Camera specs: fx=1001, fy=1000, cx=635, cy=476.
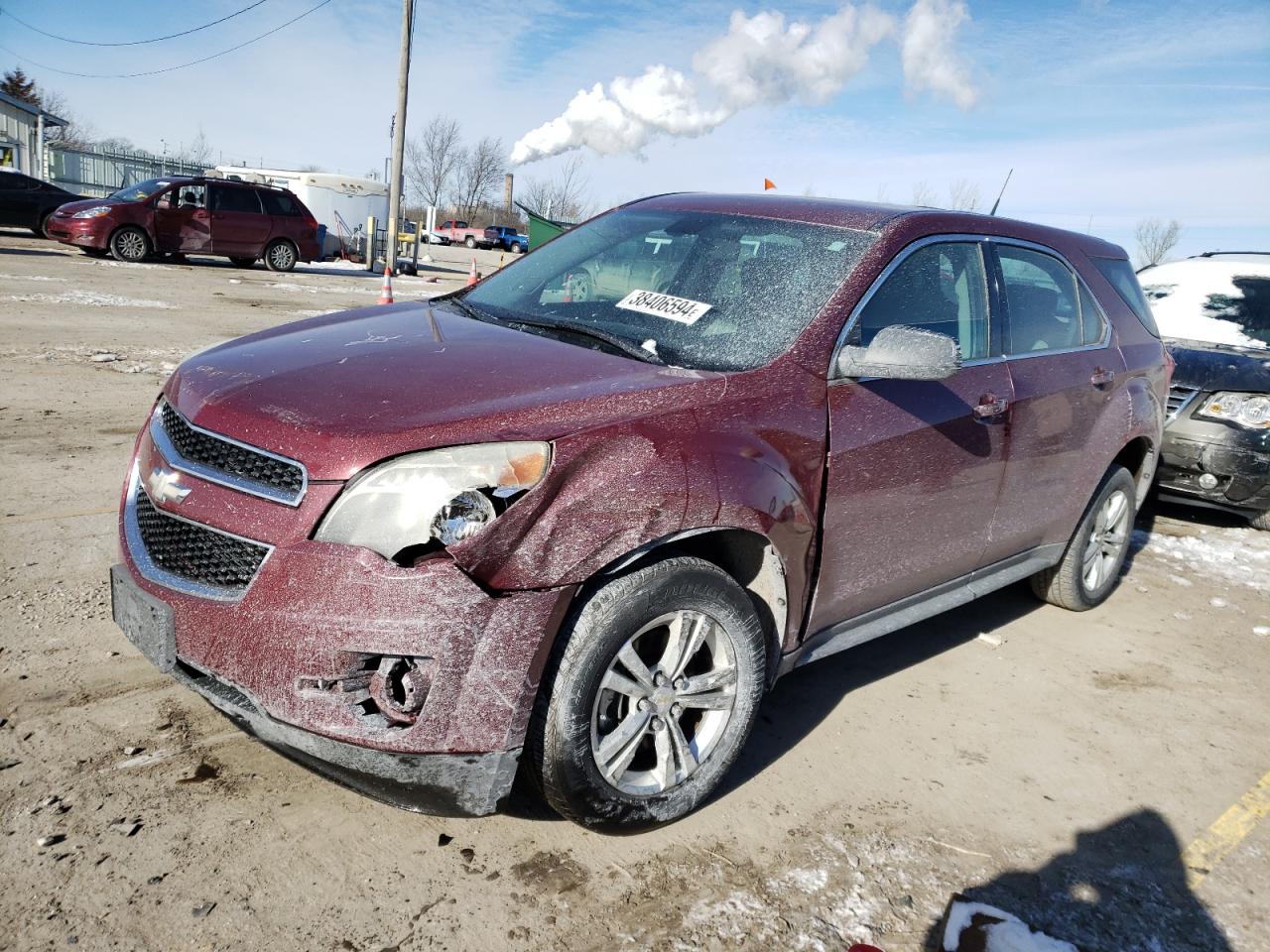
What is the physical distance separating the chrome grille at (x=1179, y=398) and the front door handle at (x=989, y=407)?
142 inches

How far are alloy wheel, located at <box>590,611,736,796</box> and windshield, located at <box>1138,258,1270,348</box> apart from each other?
604cm

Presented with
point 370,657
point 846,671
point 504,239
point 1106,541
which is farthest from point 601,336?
point 504,239

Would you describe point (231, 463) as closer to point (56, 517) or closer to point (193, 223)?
point (56, 517)

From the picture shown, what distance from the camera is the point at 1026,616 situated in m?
4.98

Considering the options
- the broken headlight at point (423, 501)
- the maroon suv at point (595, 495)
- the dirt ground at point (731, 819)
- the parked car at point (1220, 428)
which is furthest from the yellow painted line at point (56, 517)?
the parked car at point (1220, 428)

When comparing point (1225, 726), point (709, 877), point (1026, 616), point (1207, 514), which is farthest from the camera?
point (1207, 514)

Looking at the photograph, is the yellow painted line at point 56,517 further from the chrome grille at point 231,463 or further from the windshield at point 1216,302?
the windshield at point 1216,302

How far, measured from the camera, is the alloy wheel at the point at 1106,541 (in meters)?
4.84

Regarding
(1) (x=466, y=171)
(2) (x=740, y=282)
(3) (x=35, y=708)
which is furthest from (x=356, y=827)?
(1) (x=466, y=171)

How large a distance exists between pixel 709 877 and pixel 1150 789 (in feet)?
5.67

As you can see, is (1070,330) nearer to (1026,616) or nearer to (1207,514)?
(1026,616)

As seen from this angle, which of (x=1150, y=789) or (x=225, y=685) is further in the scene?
(x=1150, y=789)

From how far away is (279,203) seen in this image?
20406 mm

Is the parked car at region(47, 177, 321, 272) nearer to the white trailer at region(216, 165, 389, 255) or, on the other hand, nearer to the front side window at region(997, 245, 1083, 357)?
the white trailer at region(216, 165, 389, 255)
